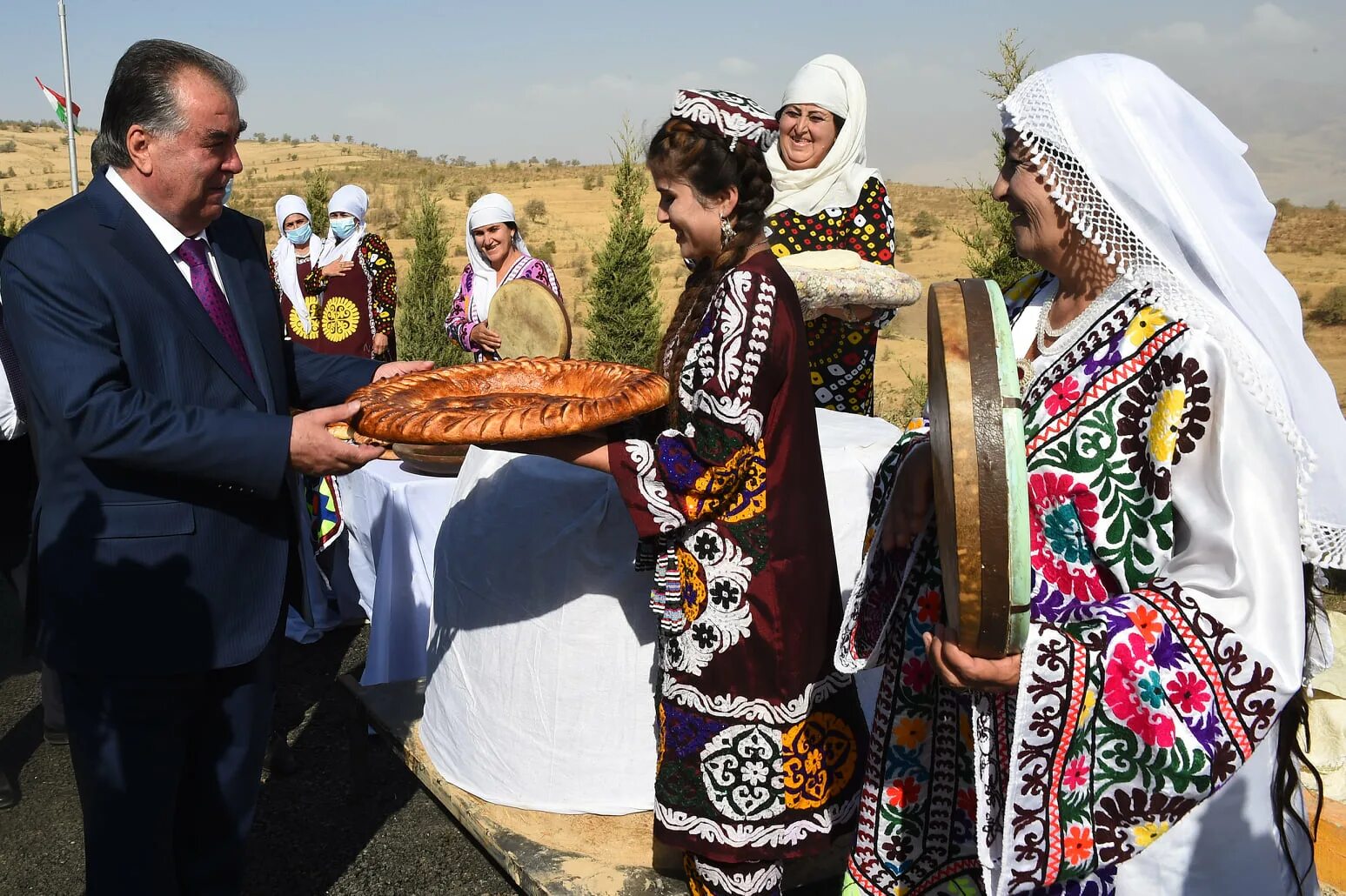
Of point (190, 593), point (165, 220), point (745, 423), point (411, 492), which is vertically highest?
point (165, 220)

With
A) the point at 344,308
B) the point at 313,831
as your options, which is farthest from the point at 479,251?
the point at 313,831

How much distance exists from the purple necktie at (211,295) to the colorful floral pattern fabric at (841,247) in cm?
226

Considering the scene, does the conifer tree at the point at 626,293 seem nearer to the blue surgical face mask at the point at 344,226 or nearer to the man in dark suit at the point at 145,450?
the blue surgical face mask at the point at 344,226

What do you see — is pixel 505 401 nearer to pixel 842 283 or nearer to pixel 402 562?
pixel 842 283

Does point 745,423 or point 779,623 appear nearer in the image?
point 745,423

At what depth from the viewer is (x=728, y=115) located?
2.39 m

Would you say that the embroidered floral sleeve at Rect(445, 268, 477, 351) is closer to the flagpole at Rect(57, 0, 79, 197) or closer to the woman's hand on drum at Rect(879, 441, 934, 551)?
the woman's hand on drum at Rect(879, 441, 934, 551)

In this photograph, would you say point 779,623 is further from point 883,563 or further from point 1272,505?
point 1272,505

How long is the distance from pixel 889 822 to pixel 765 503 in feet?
2.37

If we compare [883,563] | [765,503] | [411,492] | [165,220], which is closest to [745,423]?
[765,503]

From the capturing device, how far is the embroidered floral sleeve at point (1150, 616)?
149 cm

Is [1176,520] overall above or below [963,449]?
below

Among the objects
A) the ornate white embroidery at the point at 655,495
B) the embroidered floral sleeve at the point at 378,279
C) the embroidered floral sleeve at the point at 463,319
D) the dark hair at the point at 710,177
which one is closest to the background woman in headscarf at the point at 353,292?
the embroidered floral sleeve at the point at 378,279

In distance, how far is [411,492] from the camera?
4332 mm
